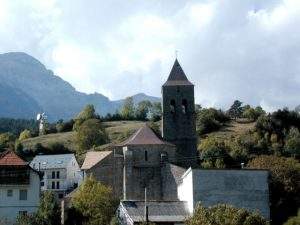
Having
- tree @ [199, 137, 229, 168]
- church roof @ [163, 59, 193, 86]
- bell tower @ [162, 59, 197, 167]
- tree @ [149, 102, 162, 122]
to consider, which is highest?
tree @ [149, 102, 162, 122]

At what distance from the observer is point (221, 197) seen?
192 feet

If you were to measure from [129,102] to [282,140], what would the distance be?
81.4 m

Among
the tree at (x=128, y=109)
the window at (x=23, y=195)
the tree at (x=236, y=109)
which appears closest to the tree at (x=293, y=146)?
the window at (x=23, y=195)

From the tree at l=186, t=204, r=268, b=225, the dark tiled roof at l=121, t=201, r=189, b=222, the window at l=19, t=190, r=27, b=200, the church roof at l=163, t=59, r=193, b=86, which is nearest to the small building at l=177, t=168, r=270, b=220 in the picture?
the dark tiled roof at l=121, t=201, r=189, b=222

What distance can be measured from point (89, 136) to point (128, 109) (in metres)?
47.2

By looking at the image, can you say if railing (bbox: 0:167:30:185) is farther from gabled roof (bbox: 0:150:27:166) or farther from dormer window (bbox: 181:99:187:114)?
dormer window (bbox: 181:99:187:114)

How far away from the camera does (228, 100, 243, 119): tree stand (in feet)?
514

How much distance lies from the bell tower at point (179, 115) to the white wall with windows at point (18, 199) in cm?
2440

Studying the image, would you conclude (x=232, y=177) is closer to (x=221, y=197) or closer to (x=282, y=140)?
(x=221, y=197)

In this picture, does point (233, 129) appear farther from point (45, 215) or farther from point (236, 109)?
point (45, 215)

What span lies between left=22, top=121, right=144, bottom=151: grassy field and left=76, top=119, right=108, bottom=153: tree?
247cm

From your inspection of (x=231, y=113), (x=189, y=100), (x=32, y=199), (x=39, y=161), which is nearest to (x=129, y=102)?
(x=231, y=113)

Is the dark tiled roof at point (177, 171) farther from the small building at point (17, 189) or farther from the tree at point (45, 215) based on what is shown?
the small building at point (17, 189)

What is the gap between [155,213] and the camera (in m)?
57.0
